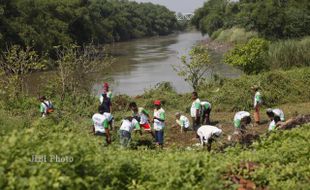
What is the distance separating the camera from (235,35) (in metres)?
60.0

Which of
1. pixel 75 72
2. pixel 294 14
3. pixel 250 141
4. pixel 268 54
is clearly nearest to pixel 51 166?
pixel 250 141

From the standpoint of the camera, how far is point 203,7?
106 meters

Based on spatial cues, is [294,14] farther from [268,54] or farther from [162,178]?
[162,178]

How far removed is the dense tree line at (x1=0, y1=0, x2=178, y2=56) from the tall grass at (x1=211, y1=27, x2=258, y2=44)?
689 inches

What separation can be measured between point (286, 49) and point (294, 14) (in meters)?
24.1

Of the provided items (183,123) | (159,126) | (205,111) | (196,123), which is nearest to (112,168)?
(159,126)

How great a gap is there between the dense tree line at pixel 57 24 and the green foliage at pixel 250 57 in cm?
1132

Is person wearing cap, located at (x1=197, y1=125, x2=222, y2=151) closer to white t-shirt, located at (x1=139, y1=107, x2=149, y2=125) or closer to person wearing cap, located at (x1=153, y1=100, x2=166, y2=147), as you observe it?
person wearing cap, located at (x1=153, y1=100, x2=166, y2=147)

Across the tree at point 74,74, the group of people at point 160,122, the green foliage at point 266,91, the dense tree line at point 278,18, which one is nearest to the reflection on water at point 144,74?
the tree at point 74,74

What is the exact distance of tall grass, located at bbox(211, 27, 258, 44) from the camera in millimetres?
53394

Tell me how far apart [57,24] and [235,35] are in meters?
21.5

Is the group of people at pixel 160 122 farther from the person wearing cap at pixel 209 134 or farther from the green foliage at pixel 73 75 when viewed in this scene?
the green foliage at pixel 73 75

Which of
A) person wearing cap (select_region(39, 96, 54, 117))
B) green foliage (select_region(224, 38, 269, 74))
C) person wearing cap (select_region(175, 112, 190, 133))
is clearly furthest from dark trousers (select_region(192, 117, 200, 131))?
green foliage (select_region(224, 38, 269, 74))

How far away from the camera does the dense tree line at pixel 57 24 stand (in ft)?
157
